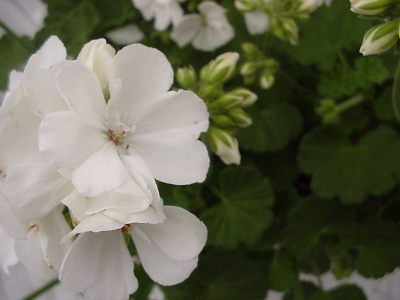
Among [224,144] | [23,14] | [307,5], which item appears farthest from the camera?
[23,14]

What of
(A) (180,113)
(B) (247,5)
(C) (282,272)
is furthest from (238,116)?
(C) (282,272)

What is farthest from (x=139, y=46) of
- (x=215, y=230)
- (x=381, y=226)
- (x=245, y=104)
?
(x=381, y=226)

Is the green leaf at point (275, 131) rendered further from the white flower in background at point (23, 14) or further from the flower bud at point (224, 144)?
the white flower in background at point (23, 14)

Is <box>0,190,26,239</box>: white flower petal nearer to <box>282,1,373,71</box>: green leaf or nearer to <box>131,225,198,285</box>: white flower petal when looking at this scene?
<box>131,225,198,285</box>: white flower petal

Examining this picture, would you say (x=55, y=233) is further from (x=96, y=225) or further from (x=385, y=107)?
(x=385, y=107)

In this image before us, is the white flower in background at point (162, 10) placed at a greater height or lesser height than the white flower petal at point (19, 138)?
lesser

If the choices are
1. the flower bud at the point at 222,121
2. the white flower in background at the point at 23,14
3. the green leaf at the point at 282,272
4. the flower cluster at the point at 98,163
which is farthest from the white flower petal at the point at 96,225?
the white flower in background at the point at 23,14
